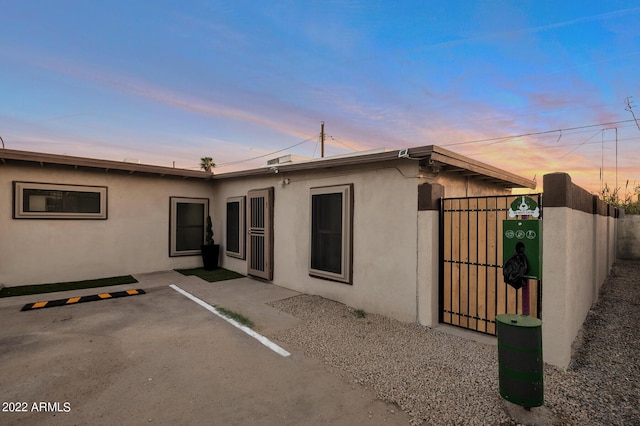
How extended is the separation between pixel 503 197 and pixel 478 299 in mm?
1440

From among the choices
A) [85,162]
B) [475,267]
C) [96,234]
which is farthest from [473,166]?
[96,234]

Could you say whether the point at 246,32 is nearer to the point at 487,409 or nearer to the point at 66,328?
the point at 66,328

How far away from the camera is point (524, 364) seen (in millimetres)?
2379

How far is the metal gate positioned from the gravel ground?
0.45 metres

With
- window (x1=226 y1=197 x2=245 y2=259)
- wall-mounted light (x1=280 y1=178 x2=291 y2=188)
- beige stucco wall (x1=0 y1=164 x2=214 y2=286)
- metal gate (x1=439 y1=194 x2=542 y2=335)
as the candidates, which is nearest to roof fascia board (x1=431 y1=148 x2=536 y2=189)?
metal gate (x1=439 y1=194 x2=542 y2=335)

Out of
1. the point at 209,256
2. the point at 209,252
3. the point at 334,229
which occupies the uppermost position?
the point at 334,229

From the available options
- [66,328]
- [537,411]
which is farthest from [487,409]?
[66,328]

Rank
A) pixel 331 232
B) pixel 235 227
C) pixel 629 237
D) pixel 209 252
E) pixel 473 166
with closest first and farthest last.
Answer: pixel 473 166 < pixel 331 232 < pixel 235 227 < pixel 209 252 < pixel 629 237

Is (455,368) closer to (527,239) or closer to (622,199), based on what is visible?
(527,239)

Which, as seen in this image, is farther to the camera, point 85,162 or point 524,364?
point 85,162

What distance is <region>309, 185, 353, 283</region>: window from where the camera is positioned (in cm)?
561

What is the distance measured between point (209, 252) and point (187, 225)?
118 centimetres

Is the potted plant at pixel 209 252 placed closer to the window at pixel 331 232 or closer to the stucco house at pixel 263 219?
the stucco house at pixel 263 219

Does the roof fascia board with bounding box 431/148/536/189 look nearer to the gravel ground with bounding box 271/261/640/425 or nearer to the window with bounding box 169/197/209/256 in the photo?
the gravel ground with bounding box 271/261/640/425
